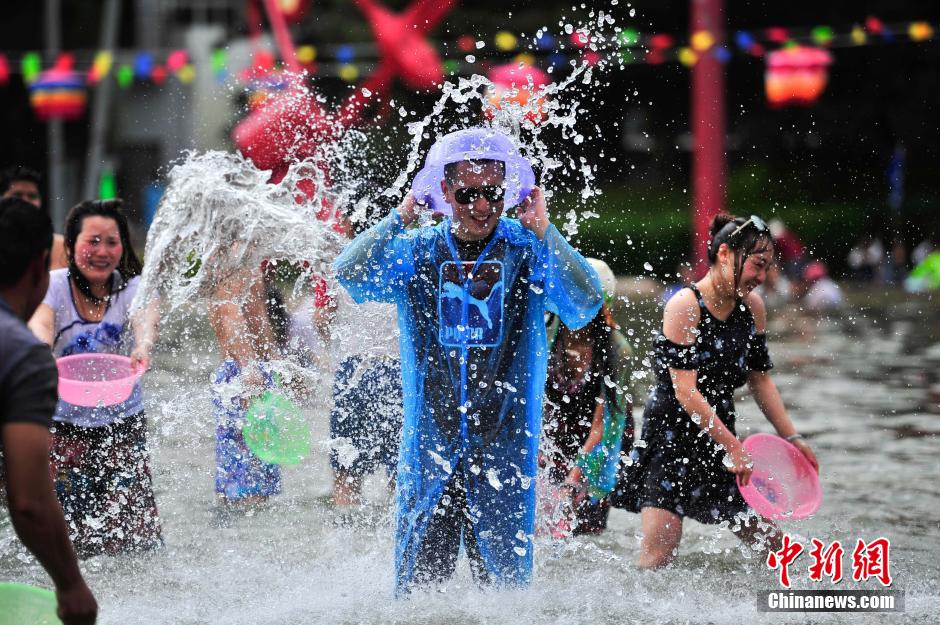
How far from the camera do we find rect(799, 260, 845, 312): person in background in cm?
2095

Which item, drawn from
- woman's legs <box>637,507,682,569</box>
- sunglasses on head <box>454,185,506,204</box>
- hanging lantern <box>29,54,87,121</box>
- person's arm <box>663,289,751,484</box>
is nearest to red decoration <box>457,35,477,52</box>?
hanging lantern <box>29,54,87,121</box>

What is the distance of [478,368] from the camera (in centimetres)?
446

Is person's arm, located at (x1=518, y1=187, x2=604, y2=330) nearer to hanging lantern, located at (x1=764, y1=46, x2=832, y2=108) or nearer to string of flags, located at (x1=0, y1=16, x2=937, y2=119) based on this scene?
string of flags, located at (x1=0, y1=16, x2=937, y2=119)

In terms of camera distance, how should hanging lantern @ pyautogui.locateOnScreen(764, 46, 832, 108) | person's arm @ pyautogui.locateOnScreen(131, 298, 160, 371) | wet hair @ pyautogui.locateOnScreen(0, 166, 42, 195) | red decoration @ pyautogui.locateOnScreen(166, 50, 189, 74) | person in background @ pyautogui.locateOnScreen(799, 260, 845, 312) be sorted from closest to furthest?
person's arm @ pyautogui.locateOnScreen(131, 298, 160, 371) < wet hair @ pyautogui.locateOnScreen(0, 166, 42, 195) < hanging lantern @ pyautogui.locateOnScreen(764, 46, 832, 108) < red decoration @ pyautogui.locateOnScreen(166, 50, 189, 74) < person in background @ pyautogui.locateOnScreen(799, 260, 845, 312)

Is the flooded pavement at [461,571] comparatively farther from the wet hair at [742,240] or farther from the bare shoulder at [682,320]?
the wet hair at [742,240]

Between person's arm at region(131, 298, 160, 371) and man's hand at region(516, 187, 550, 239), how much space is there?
6.76 ft

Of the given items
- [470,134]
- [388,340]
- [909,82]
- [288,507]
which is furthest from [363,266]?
[909,82]

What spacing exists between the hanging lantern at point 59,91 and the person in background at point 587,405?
2154 centimetres

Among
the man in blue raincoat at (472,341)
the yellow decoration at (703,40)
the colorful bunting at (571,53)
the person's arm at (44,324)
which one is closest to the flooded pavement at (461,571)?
the man in blue raincoat at (472,341)

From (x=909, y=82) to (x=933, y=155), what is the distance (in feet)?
6.60

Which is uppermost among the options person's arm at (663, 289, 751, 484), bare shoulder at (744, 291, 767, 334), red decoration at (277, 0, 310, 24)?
red decoration at (277, 0, 310, 24)

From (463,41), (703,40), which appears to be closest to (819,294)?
(703,40)

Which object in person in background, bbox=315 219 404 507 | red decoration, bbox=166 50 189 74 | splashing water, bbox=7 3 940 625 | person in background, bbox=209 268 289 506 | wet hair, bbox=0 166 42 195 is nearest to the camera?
splashing water, bbox=7 3 940 625

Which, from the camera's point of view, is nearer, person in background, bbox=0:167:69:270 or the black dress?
the black dress
